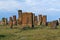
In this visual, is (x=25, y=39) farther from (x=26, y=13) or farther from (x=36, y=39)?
(x=26, y=13)

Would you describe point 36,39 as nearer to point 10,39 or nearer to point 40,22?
point 10,39

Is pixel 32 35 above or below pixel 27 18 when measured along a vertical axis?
below

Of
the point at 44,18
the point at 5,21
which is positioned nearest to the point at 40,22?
the point at 44,18

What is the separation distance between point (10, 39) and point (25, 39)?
163 cm

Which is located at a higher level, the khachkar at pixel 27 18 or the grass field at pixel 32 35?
the khachkar at pixel 27 18

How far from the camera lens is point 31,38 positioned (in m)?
24.0

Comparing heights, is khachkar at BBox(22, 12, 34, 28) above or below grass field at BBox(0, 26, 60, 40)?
above

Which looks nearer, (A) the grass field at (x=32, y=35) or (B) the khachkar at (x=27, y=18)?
(A) the grass field at (x=32, y=35)

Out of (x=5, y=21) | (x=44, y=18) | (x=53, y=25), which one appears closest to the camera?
(x=53, y=25)

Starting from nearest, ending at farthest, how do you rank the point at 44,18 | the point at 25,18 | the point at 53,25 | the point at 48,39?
the point at 48,39
the point at 53,25
the point at 25,18
the point at 44,18

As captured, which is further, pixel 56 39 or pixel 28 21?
pixel 28 21

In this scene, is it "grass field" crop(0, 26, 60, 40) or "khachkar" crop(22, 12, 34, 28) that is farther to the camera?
"khachkar" crop(22, 12, 34, 28)

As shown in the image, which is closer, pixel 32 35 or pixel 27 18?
pixel 32 35

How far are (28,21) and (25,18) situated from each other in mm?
786
